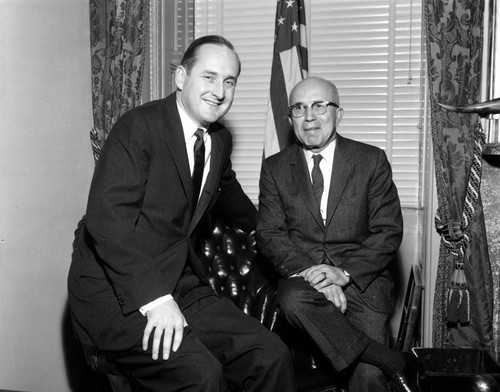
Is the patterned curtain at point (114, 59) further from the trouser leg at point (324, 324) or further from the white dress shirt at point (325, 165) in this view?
the trouser leg at point (324, 324)

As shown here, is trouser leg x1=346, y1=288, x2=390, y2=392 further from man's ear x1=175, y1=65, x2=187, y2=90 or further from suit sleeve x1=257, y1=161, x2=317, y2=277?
man's ear x1=175, y1=65, x2=187, y2=90

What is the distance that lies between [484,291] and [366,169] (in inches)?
37.1

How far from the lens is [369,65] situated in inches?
161

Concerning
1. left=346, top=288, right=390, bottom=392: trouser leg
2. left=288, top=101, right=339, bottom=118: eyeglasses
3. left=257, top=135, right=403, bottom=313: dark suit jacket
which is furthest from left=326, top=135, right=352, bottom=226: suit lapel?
left=346, top=288, right=390, bottom=392: trouser leg

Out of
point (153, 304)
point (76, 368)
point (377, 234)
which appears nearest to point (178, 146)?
point (153, 304)

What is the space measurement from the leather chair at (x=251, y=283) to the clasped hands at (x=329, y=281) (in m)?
0.24

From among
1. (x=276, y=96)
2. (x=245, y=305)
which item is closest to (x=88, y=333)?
(x=245, y=305)

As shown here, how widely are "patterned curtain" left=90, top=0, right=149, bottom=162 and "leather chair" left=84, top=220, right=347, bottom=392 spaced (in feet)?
3.35

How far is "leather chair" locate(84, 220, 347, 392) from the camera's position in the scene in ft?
9.61

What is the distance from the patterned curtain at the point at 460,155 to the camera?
3279 millimetres

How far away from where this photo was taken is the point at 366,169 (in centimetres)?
311

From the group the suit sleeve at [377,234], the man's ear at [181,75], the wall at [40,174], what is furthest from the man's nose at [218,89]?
the wall at [40,174]

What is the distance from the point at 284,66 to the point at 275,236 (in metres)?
1.30

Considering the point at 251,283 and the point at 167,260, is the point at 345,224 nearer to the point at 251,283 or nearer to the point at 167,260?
the point at 251,283
